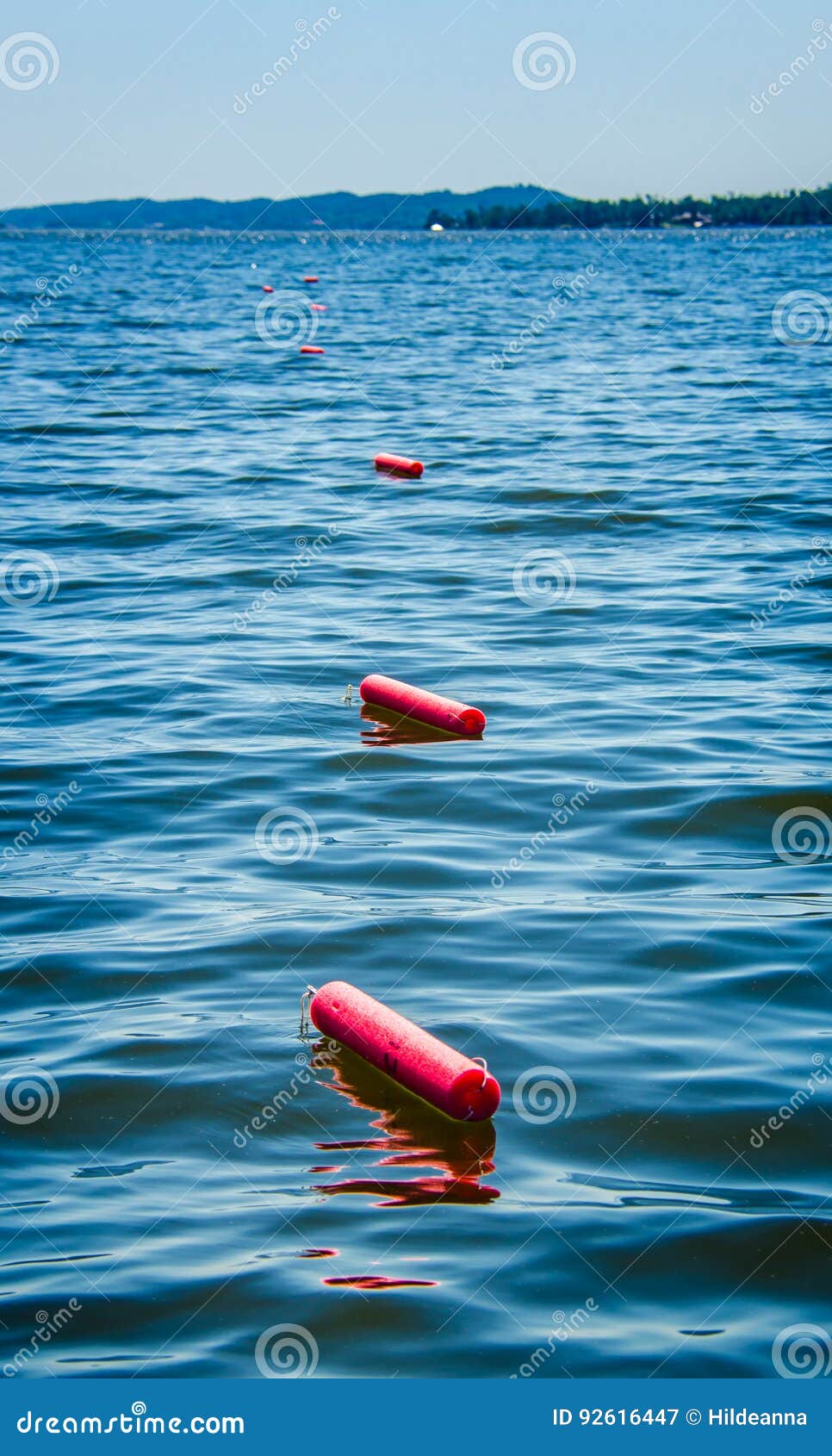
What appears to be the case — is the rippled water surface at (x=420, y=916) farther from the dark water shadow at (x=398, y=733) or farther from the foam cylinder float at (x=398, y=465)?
the foam cylinder float at (x=398, y=465)

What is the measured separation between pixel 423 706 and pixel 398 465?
1153cm

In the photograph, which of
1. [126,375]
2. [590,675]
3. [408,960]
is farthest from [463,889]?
[126,375]

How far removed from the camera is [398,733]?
11.8 metres

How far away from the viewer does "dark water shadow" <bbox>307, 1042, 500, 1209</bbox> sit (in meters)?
6.00

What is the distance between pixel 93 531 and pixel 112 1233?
14.6 m

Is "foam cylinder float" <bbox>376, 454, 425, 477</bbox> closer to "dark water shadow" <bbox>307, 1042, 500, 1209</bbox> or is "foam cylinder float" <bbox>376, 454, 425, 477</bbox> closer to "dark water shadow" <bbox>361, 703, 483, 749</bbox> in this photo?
"dark water shadow" <bbox>361, 703, 483, 749</bbox>

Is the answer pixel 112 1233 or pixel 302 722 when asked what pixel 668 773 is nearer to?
pixel 302 722

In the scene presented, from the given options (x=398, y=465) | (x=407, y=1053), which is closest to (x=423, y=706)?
(x=407, y=1053)

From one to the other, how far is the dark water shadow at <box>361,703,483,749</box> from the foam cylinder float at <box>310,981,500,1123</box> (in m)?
4.52

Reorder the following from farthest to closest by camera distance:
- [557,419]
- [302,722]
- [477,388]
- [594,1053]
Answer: [477,388] < [557,419] < [302,722] < [594,1053]

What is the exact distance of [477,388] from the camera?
108 ft

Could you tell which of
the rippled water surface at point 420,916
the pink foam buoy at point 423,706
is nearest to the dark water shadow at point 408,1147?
the rippled water surface at point 420,916

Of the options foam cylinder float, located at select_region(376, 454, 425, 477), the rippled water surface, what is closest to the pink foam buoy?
the rippled water surface

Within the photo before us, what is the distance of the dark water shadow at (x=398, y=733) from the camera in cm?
1162
